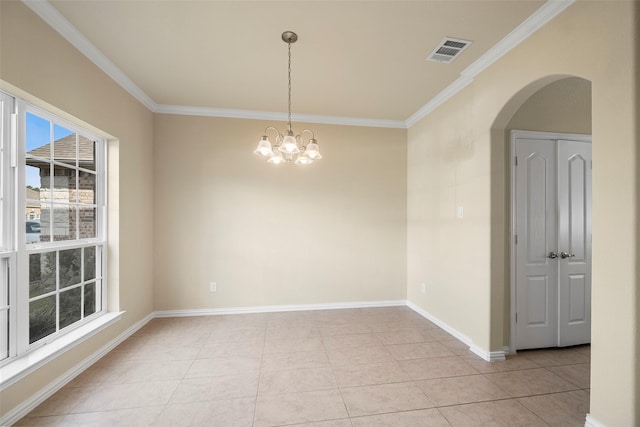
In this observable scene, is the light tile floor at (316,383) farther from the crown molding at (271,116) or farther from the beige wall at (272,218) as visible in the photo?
the crown molding at (271,116)

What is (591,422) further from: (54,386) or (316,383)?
(54,386)

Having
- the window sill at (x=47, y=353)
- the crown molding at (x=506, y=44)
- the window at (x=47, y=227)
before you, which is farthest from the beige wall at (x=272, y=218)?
the crown molding at (x=506, y=44)

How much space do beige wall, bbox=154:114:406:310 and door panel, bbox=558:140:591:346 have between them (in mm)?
1899

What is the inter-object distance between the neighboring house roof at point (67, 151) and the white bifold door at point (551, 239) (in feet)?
13.9

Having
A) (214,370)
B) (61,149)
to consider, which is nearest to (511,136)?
(214,370)

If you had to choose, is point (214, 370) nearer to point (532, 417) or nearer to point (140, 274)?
point (140, 274)

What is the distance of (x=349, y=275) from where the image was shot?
4.12 metres

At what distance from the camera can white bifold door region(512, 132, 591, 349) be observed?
8.95ft

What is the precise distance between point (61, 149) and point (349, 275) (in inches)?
141

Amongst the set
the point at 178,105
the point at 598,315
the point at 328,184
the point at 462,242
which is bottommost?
the point at 598,315

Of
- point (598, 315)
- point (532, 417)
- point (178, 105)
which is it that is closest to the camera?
point (598, 315)

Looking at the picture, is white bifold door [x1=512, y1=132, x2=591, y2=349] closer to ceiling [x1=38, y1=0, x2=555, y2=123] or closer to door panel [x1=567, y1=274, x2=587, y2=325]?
door panel [x1=567, y1=274, x2=587, y2=325]

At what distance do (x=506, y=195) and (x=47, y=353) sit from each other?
164 inches

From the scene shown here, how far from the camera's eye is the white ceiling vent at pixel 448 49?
7.62 feet
